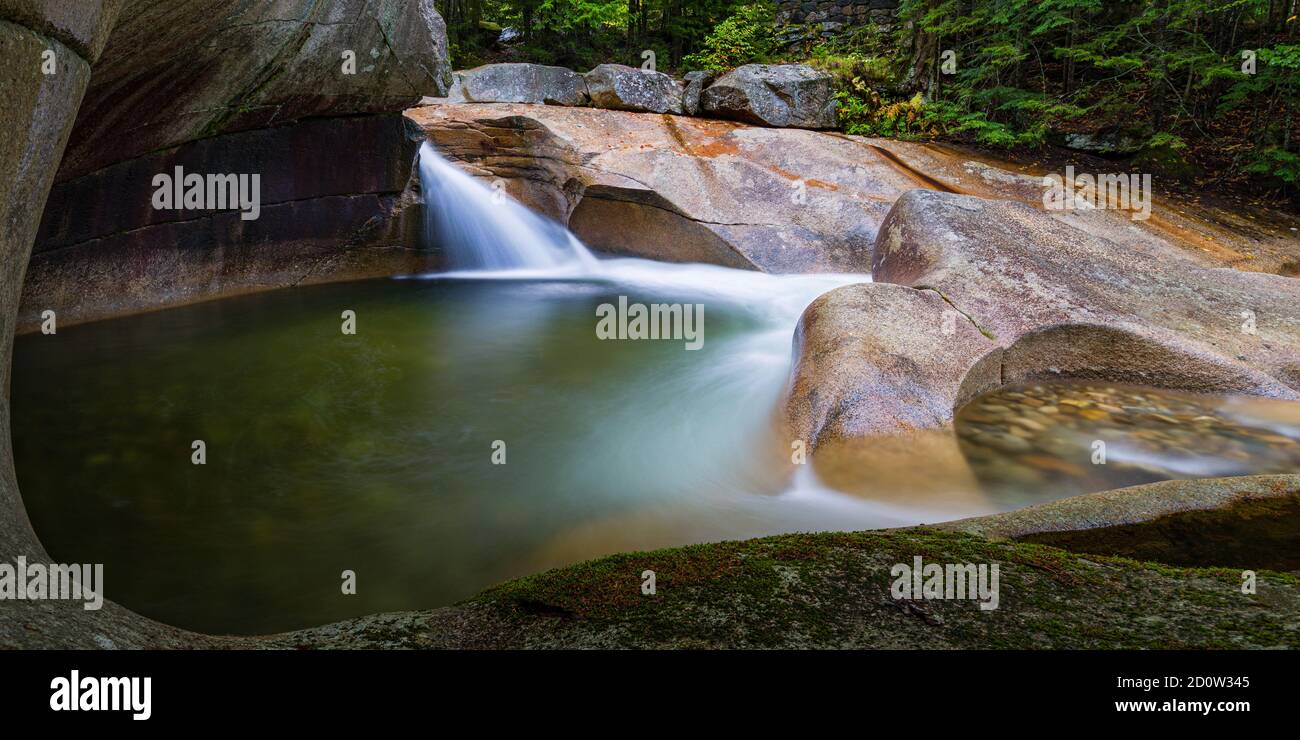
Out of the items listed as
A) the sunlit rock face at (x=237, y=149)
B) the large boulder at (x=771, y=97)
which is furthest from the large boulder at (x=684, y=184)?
the sunlit rock face at (x=237, y=149)

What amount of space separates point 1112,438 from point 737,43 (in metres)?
15.3

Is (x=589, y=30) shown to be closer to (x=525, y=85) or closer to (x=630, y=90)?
(x=525, y=85)

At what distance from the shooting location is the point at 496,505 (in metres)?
4.91

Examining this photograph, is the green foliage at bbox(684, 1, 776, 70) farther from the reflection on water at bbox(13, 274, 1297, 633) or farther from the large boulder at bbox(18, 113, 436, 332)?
the reflection on water at bbox(13, 274, 1297, 633)

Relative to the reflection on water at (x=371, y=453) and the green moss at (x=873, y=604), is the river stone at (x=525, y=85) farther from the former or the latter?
the green moss at (x=873, y=604)

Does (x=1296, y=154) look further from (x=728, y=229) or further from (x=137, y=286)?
(x=137, y=286)

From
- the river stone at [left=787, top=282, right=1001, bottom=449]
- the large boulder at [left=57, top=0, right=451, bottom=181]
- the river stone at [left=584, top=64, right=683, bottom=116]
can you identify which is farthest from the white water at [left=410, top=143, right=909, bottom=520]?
the river stone at [left=584, top=64, right=683, bottom=116]

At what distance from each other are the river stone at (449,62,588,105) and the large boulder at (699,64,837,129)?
2.62 metres

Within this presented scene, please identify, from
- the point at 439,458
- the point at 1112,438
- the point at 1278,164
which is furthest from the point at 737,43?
the point at 439,458

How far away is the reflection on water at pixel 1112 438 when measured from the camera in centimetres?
499

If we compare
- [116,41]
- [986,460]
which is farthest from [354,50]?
[986,460]

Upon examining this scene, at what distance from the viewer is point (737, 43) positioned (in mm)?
18188

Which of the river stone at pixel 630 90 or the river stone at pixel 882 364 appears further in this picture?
the river stone at pixel 630 90

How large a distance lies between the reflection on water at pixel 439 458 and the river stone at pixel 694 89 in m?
7.70
